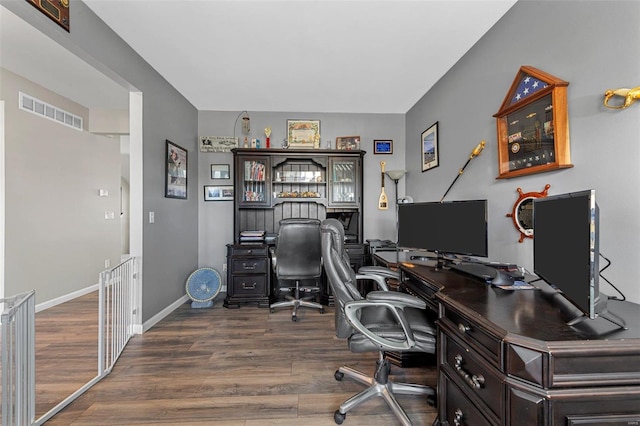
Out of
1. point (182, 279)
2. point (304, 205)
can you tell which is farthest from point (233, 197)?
point (182, 279)

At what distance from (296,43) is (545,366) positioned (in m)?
2.51

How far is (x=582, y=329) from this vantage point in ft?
2.88

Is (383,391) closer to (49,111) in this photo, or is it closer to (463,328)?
(463,328)

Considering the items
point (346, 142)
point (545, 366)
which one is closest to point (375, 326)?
point (545, 366)

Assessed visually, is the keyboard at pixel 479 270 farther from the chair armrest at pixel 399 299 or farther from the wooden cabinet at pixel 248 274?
the wooden cabinet at pixel 248 274

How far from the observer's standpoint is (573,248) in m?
0.98

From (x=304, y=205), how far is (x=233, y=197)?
0.99 metres

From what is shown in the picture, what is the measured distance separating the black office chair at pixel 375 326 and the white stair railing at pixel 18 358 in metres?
1.51

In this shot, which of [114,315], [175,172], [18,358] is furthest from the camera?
[175,172]

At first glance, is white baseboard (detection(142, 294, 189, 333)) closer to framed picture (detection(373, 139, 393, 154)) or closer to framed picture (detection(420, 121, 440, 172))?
framed picture (detection(373, 139, 393, 154))

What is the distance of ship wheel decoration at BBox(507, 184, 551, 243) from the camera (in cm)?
166

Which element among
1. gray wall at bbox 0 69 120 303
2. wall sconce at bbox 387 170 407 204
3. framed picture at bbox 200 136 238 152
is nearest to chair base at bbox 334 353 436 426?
wall sconce at bbox 387 170 407 204

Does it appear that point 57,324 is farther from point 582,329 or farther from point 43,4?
point 582,329

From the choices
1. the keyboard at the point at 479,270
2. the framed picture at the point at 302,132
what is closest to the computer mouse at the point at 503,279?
the keyboard at the point at 479,270
